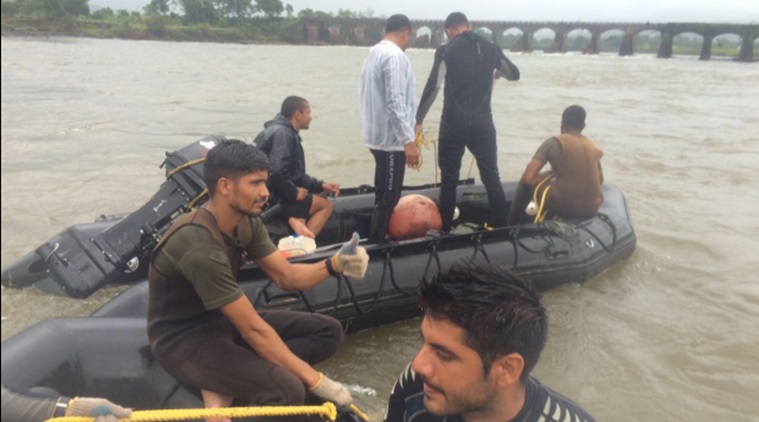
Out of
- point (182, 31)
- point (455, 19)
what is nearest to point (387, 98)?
point (455, 19)

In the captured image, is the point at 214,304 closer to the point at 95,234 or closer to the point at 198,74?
the point at 95,234

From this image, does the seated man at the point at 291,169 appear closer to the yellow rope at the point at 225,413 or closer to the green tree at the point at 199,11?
the yellow rope at the point at 225,413

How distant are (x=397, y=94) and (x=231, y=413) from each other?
108 inches

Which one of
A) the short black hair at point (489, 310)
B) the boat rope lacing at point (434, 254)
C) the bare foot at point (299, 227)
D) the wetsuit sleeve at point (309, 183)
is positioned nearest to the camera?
the short black hair at point (489, 310)

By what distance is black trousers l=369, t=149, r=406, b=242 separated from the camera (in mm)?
4512

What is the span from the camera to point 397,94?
4.34 metres

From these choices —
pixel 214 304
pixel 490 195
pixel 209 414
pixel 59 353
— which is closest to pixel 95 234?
pixel 59 353

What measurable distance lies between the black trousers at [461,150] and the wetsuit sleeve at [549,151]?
1.25 ft

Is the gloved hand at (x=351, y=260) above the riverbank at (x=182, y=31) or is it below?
below

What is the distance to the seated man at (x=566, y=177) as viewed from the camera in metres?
4.96

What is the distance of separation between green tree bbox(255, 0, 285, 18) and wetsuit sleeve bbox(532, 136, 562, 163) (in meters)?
77.2

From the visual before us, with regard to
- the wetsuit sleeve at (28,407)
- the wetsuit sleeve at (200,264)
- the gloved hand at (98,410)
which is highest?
the wetsuit sleeve at (200,264)

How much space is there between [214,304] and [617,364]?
3.12m

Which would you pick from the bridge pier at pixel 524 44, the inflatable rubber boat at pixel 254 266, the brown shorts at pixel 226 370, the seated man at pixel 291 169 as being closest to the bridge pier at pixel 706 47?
the bridge pier at pixel 524 44
